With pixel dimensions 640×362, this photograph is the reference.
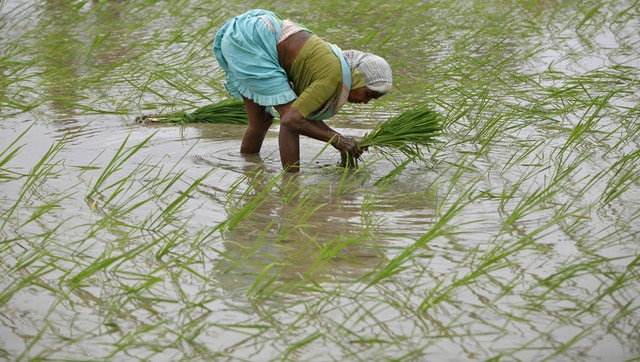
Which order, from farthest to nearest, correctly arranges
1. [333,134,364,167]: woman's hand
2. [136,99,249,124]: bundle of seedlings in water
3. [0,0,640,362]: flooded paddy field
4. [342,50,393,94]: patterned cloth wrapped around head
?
[136,99,249,124]: bundle of seedlings in water → [333,134,364,167]: woman's hand → [342,50,393,94]: patterned cloth wrapped around head → [0,0,640,362]: flooded paddy field

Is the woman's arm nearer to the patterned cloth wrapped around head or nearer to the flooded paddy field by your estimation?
the flooded paddy field

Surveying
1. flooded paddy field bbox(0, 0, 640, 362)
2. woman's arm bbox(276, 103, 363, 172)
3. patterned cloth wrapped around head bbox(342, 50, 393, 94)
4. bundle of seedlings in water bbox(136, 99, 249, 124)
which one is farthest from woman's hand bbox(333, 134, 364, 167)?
bundle of seedlings in water bbox(136, 99, 249, 124)

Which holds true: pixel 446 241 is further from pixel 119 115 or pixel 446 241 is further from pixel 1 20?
pixel 1 20

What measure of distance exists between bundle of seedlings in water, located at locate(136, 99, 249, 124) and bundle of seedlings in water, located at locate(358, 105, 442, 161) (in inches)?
45.1

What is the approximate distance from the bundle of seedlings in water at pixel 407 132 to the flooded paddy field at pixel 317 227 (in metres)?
0.10

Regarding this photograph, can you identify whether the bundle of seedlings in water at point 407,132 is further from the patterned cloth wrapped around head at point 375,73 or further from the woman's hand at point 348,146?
the patterned cloth wrapped around head at point 375,73

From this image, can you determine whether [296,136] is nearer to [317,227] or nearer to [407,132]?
[407,132]

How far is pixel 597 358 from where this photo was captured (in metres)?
2.66

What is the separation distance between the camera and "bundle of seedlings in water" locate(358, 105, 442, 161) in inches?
173

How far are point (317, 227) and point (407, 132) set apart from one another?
0.88m

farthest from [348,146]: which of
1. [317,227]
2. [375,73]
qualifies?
[317,227]

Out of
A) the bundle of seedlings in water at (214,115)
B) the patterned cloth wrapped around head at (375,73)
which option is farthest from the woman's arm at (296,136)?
A: the bundle of seedlings in water at (214,115)

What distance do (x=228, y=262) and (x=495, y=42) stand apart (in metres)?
4.44

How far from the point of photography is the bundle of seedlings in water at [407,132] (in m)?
4.40
